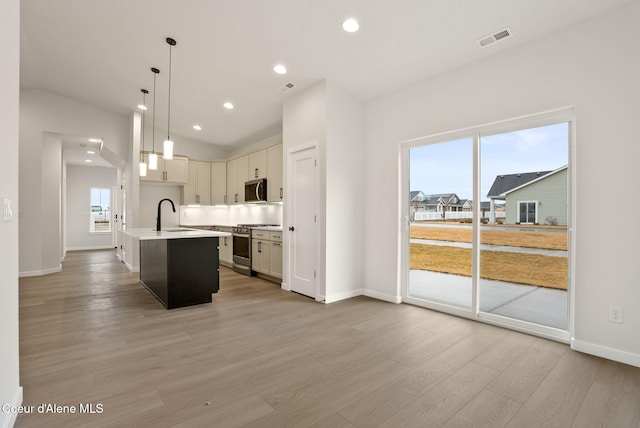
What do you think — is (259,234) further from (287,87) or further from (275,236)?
(287,87)

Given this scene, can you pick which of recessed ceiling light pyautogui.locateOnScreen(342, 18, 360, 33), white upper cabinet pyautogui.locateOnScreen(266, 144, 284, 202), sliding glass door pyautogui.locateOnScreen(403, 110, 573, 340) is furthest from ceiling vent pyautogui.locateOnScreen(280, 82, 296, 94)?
sliding glass door pyautogui.locateOnScreen(403, 110, 573, 340)

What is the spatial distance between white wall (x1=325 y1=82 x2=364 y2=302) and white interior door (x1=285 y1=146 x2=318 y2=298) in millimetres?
244

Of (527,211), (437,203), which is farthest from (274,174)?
(527,211)

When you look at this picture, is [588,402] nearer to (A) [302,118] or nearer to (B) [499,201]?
(B) [499,201]

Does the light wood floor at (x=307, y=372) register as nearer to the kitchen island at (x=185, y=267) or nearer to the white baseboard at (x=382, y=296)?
the kitchen island at (x=185, y=267)

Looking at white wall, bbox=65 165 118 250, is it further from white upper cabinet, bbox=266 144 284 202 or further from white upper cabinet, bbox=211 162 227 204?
white upper cabinet, bbox=266 144 284 202

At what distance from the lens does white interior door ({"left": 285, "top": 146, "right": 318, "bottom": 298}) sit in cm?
440

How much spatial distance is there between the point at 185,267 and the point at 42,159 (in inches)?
179

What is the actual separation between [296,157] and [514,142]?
281cm

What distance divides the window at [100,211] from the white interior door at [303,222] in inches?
340

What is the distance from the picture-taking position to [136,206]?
6359 mm

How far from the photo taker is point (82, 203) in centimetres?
999

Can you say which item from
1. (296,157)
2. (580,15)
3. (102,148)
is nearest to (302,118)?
(296,157)

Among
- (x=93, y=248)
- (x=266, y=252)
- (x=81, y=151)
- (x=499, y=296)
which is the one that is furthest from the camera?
(x=93, y=248)
